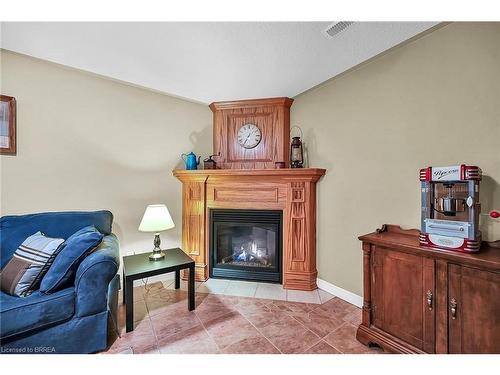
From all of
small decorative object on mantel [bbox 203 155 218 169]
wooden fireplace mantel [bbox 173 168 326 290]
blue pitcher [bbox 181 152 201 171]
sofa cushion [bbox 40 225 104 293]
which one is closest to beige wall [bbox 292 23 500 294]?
wooden fireplace mantel [bbox 173 168 326 290]

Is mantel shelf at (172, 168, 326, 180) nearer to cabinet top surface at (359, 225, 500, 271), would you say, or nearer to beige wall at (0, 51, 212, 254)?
beige wall at (0, 51, 212, 254)

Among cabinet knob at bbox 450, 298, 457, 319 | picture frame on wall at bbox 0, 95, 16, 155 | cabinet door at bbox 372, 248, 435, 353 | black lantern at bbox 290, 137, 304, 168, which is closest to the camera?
cabinet knob at bbox 450, 298, 457, 319

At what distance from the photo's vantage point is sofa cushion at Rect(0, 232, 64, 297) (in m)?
1.52

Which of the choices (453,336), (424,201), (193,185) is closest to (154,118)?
(193,185)

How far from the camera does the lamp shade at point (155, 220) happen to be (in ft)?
7.29

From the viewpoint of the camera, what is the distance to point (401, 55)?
1927 mm

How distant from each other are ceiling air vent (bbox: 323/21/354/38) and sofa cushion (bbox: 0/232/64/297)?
103 inches

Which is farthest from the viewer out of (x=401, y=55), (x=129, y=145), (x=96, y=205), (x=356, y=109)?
(x=129, y=145)

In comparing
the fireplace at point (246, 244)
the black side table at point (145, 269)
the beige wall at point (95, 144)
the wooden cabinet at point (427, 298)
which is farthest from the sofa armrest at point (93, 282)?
the wooden cabinet at point (427, 298)

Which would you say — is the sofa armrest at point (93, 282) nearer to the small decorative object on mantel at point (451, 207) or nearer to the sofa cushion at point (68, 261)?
the sofa cushion at point (68, 261)

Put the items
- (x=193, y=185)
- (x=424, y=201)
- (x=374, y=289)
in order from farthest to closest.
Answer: (x=193, y=185) → (x=374, y=289) → (x=424, y=201)

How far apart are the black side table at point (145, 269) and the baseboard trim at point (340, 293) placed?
1474 mm

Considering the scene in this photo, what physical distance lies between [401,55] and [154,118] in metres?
2.72
